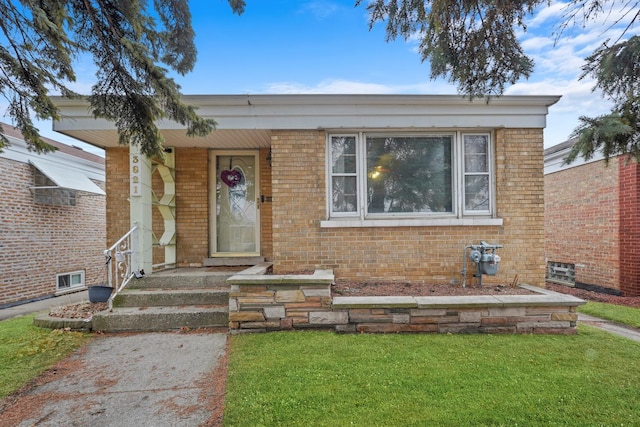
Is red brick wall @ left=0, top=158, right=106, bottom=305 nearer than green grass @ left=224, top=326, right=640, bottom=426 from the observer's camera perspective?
No

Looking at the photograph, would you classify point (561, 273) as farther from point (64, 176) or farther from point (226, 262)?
point (64, 176)

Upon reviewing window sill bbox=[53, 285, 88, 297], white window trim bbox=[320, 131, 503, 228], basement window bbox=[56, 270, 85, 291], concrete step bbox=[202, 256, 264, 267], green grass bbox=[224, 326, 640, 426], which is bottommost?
window sill bbox=[53, 285, 88, 297]

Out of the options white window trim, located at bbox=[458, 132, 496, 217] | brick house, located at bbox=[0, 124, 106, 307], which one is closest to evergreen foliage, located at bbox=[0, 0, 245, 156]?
white window trim, located at bbox=[458, 132, 496, 217]

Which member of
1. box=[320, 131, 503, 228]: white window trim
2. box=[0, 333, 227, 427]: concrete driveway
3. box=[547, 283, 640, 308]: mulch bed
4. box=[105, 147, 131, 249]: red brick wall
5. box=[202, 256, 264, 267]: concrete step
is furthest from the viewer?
box=[547, 283, 640, 308]: mulch bed

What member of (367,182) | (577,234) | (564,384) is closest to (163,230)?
(367,182)

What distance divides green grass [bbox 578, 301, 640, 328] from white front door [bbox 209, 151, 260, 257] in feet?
19.7

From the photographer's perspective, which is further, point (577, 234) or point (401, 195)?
point (577, 234)

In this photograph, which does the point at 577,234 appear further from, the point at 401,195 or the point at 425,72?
the point at 425,72

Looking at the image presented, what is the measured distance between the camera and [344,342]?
349cm

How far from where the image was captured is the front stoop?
411 cm

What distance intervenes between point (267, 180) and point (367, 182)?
6.85ft

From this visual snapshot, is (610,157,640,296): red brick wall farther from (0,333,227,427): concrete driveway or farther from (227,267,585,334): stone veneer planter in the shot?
(0,333,227,427): concrete driveway

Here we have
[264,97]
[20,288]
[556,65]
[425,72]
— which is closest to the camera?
[425,72]

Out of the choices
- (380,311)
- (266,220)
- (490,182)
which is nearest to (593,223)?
(490,182)
